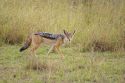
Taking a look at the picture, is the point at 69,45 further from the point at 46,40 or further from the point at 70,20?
the point at 46,40

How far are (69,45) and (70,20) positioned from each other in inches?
64.7

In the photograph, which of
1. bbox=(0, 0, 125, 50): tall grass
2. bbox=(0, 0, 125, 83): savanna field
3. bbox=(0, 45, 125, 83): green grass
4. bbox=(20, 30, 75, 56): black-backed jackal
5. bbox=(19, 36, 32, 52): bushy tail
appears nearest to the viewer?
bbox=(0, 45, 125, 83): green grass

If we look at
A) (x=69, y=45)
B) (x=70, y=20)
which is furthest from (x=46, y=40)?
(x=70, y=20)

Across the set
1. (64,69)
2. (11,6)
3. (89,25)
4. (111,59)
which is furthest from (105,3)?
(64,69)

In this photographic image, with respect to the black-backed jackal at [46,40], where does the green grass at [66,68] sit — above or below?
below

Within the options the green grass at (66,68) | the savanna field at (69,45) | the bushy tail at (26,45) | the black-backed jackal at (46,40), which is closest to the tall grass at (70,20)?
the savanna field at (69,45)

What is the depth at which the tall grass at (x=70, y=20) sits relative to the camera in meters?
11.6

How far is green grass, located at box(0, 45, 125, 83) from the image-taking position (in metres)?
8.00

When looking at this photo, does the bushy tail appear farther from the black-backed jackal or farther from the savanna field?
the savanna field

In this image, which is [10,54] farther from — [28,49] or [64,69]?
[64,69]

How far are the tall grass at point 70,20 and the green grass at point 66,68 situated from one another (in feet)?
2.94

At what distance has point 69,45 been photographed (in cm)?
1174

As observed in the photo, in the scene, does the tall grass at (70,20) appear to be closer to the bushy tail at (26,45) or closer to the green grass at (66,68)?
the green grass at (66,68)

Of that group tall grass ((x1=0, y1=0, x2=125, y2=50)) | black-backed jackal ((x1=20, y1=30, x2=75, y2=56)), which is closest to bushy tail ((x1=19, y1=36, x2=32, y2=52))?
black-backed jackal ((x1=20, y1=30, x2=75, y2=56))
